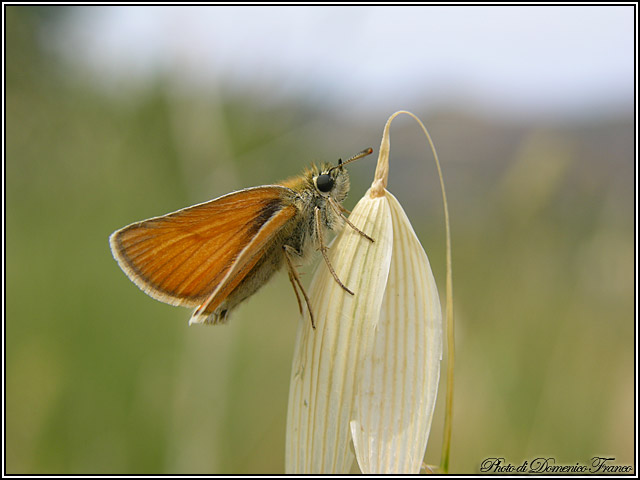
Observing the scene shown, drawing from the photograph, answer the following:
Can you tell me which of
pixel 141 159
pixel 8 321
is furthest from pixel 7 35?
pixel 8 321

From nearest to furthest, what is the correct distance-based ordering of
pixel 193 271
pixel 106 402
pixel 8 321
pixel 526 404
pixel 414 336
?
pixel 414 336, pixel 193 271, pixel 526 404, pixel 106 402, pixel 8 321

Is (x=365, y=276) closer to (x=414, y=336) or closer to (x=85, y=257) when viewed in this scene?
(x=414, y=336)

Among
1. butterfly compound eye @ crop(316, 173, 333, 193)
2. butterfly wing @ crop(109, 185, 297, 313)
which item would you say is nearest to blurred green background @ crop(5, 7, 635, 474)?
butterfly compound eye @ crop(316, 173, 333, 193)

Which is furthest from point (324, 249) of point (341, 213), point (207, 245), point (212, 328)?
point (212, 328)

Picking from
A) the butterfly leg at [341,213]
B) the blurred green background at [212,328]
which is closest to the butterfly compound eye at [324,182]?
the butterfly leg at [341,213]

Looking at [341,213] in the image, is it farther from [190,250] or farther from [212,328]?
[212,328]
